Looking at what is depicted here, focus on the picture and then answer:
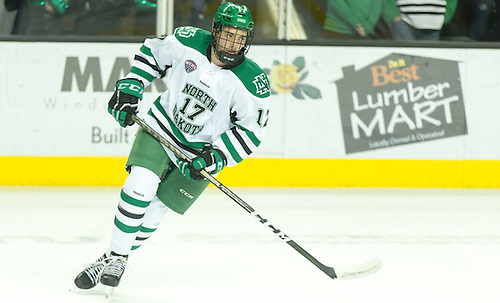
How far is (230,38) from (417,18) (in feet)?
9.47

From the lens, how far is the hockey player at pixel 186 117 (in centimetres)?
272

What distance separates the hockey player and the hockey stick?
0.10 feet

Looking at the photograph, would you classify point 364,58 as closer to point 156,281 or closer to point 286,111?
point 286,111

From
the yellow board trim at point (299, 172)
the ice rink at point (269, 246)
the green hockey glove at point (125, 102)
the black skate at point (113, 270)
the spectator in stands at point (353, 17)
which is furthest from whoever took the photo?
the spectator in stands at point (353, 17)

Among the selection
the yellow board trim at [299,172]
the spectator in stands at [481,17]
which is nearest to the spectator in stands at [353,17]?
the spectator in stands at [481,17]

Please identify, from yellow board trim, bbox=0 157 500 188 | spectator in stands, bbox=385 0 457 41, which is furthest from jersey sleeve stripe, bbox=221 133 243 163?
spectator in stands, bbox=385 0 457 41

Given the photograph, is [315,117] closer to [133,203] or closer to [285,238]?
[285,238]

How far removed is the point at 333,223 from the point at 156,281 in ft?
4.88

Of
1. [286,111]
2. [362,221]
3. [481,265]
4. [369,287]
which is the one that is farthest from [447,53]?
[369,287]

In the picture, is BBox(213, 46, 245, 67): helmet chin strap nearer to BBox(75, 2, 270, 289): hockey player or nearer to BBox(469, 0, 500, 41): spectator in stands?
BBox(75, 2, 270, 289): hockey player

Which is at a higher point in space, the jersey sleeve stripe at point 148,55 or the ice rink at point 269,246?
the jersey sleeve stripe at point 148,55

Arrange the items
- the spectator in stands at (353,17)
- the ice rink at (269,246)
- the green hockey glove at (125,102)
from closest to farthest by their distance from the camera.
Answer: the green hockey glove at (125,102), the ice rink at (269,246), the spectator in stands at (353,17)

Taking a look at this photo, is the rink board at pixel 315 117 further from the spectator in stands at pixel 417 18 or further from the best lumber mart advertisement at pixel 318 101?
the spectator in stands at pixel 417 18

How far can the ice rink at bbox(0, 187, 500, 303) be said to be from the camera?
9.47 ft
